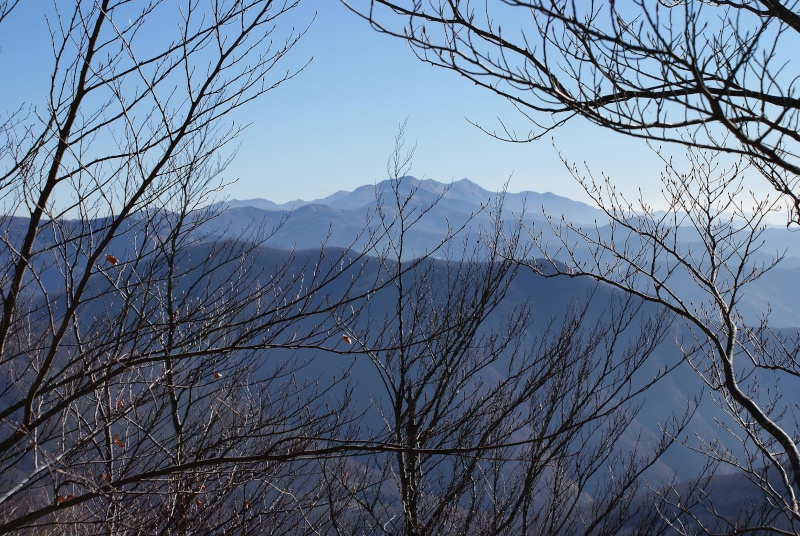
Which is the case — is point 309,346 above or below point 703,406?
above

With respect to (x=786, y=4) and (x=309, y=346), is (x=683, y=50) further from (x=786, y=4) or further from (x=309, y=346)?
(x=309, y=346)

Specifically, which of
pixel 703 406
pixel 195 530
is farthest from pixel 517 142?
pixel 703 406

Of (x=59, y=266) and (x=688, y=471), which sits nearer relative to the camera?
(x=59, y=266)

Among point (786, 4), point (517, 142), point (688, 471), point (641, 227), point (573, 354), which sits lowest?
point (688, 471)

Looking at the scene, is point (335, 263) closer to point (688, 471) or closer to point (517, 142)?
point (517, 142)

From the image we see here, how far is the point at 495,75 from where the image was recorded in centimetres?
262

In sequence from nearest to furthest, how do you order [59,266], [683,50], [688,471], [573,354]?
[683,50], [59,266], [573,354], [688,471]

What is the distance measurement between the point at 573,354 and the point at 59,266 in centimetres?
524

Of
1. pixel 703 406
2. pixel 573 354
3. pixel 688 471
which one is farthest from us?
pixel 703 406

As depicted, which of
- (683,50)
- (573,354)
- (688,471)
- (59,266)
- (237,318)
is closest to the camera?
(683,50)

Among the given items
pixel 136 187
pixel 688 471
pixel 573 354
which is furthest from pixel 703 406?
pixel 136 187

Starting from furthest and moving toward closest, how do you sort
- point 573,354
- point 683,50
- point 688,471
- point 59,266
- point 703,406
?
point 703,406 < point 688,471 < point 573,354 < point 59,266 < point 683,50

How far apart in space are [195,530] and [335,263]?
7.86 feet

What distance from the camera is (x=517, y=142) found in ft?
10.9
